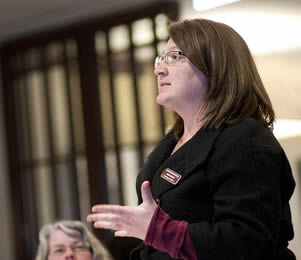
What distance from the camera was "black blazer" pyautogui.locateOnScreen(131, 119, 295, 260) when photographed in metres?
1.27

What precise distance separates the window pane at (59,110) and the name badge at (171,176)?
331cm

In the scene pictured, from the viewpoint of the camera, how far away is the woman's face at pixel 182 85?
1.47 metres

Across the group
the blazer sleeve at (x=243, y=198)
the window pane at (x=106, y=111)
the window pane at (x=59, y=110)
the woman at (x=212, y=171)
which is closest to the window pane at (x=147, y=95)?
the window pane at (x=106, y=111)

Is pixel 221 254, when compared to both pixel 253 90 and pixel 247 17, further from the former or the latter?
pixel 247 17

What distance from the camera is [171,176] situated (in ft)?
4.64

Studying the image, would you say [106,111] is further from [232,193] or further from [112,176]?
[232,193]

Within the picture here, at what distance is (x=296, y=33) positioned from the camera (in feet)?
7.61

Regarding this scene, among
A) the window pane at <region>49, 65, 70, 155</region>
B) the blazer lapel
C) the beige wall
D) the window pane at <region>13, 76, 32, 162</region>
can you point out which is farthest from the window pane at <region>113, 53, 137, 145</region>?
the blazer lapel

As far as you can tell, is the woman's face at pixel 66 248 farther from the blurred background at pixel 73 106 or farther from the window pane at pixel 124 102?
the window pane at pixel 124 102

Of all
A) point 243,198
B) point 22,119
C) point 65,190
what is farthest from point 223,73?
point 22,119

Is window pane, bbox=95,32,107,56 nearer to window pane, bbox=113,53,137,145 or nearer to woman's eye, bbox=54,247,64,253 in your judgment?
window pane, bbox=113,53,137,145

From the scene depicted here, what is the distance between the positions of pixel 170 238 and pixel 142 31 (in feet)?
9.87

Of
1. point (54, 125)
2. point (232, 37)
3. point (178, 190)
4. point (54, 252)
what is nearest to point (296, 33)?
point (232, 37)

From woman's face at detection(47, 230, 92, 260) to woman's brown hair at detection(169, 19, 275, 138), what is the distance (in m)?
1.53
